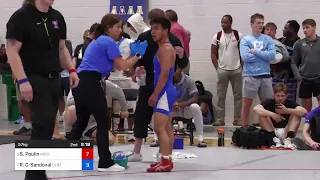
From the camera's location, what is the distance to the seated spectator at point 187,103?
7.16m

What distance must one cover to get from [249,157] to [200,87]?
3091mm

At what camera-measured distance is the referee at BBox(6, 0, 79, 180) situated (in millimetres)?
3824

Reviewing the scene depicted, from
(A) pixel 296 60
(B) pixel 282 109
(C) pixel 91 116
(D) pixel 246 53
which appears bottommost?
(C) pixel 91 116

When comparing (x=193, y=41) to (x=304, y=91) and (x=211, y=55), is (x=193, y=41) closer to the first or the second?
(x=211, y=55)

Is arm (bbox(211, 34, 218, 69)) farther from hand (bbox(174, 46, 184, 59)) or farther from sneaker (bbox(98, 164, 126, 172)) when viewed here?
sneaker (bbox(98, 164, 126, 172))

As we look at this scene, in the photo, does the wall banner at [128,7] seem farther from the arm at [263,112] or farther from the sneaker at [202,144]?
the sneaker at [202,144]

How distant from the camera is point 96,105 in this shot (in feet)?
16.4

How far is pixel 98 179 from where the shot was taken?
4797mm

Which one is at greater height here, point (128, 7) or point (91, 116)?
point (128, 7)

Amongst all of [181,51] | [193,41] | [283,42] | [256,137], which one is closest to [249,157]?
[256,137]

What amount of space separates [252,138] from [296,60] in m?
1.93

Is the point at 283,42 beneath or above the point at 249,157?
above
